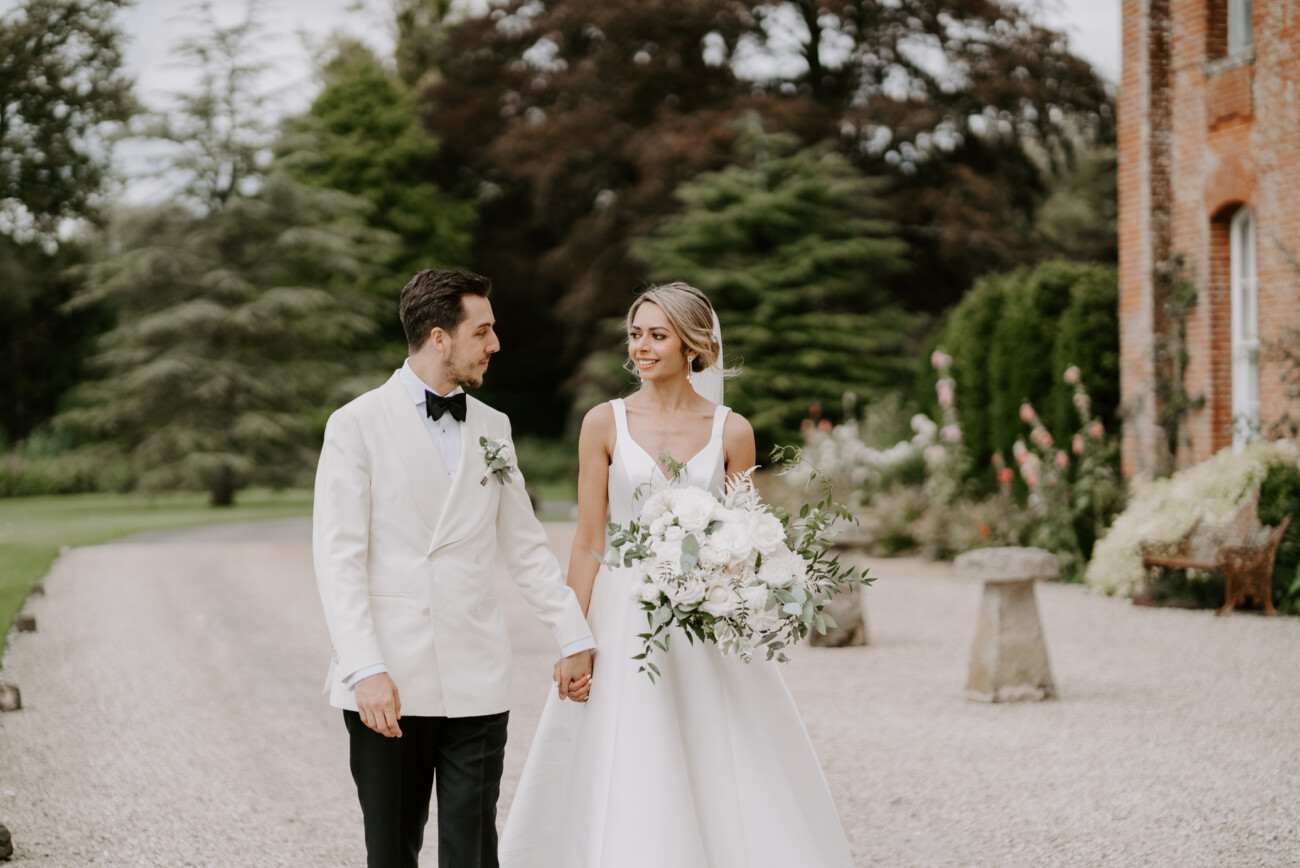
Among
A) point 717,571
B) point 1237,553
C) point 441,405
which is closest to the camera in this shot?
point 441,405

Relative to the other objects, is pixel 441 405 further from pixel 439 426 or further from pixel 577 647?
pixel 577 647

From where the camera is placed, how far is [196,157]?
2830 centimetres

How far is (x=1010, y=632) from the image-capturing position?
7703 mm

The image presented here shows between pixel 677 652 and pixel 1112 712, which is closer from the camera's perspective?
pixel 677 652

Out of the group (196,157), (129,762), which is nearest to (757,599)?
(129,762)

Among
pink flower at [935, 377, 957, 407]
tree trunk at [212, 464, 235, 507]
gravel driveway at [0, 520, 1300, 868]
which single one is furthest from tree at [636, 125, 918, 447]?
gravel driveway at [0, 520, 1300, 868]

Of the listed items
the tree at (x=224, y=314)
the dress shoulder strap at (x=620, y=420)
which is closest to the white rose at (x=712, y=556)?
the dress shoulder strap at (x=620, y=420)

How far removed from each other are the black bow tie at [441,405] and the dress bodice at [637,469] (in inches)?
24.3

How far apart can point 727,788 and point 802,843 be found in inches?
10.8

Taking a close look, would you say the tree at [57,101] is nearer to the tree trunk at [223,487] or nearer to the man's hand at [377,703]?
the tree trunk at [223,487]

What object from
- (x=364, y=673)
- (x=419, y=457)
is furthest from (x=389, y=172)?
(x=364, y=673)

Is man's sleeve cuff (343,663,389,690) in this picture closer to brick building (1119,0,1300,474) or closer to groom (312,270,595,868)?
groom (312,270,595,868)

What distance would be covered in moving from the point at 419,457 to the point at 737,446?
105cm

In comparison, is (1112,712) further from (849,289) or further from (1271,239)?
(849,289)
